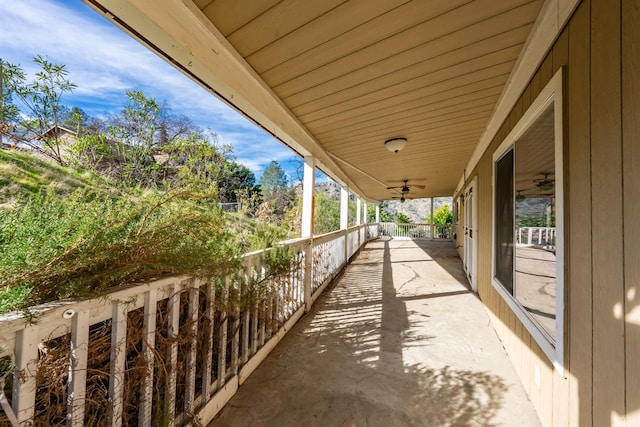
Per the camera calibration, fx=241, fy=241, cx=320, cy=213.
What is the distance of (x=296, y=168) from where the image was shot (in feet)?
46.8

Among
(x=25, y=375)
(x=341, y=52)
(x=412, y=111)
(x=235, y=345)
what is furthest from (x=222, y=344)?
(x=412, y=111)

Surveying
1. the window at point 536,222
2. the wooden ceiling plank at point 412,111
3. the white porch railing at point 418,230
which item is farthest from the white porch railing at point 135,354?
the white porch railing at point 418,230

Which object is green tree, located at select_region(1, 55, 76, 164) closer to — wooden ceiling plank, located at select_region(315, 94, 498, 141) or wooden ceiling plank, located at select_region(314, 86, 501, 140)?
wooden ceiling plank, located at select_region(314, 86, 501, 140)

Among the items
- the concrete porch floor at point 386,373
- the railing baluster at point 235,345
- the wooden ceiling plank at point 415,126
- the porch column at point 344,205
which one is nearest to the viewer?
the concrete porch floor at point 386,373

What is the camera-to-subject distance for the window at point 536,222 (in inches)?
54.2

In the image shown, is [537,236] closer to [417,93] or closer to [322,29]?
[417,93]

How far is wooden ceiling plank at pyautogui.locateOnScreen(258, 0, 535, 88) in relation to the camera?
133 cm

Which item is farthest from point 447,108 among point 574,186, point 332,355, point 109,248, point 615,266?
point 109,248

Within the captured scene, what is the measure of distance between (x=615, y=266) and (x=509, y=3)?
138 centimetres

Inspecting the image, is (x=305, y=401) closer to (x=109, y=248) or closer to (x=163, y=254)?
(x=163, y=254)

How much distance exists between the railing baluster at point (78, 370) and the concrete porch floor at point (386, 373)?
0.99m

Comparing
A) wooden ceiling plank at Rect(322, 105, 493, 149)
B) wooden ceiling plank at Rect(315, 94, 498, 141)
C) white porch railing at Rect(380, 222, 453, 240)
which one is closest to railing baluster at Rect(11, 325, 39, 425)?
wooden ceiling plank at Rect(315, 94, 498, 141)

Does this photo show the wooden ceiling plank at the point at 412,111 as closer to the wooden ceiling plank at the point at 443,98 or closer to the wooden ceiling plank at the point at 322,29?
the wooden ceiling plank at the point at 443,98

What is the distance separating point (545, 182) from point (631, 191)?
2.65 ft
